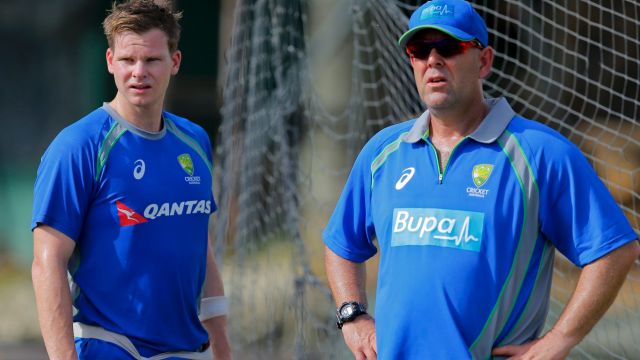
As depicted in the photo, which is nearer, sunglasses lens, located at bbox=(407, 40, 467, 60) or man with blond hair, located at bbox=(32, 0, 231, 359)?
sunglasses lens, located at bbox=(407, 40, 467, 60)

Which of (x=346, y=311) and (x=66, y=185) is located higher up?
(x=66, y=185)

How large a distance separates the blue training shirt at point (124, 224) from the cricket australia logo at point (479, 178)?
1.16 meters

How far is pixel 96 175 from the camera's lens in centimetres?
386

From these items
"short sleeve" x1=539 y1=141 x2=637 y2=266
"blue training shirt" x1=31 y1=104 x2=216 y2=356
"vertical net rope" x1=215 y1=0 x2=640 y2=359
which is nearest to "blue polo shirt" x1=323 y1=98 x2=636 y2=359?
"short sleeve" x1=539 y1=141 x2=637 y2=266

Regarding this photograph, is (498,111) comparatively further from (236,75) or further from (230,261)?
(230,261)

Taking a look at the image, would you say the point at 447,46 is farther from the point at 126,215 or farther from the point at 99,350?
the point at 99,350

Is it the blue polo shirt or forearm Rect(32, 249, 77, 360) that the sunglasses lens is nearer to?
the blue polo shirt

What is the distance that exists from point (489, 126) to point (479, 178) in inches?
6.9

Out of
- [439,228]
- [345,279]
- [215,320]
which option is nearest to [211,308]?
[215,320]

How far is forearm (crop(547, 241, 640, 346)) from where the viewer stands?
3.22 meters

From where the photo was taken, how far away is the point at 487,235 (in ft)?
10.7

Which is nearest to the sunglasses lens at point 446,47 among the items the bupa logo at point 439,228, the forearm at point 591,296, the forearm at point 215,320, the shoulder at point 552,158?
the shoulder at point 552,158

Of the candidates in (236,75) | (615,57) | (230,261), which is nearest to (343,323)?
(615,57)

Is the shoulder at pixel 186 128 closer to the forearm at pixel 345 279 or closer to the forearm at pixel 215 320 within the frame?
the forearm at pixel 215 320
